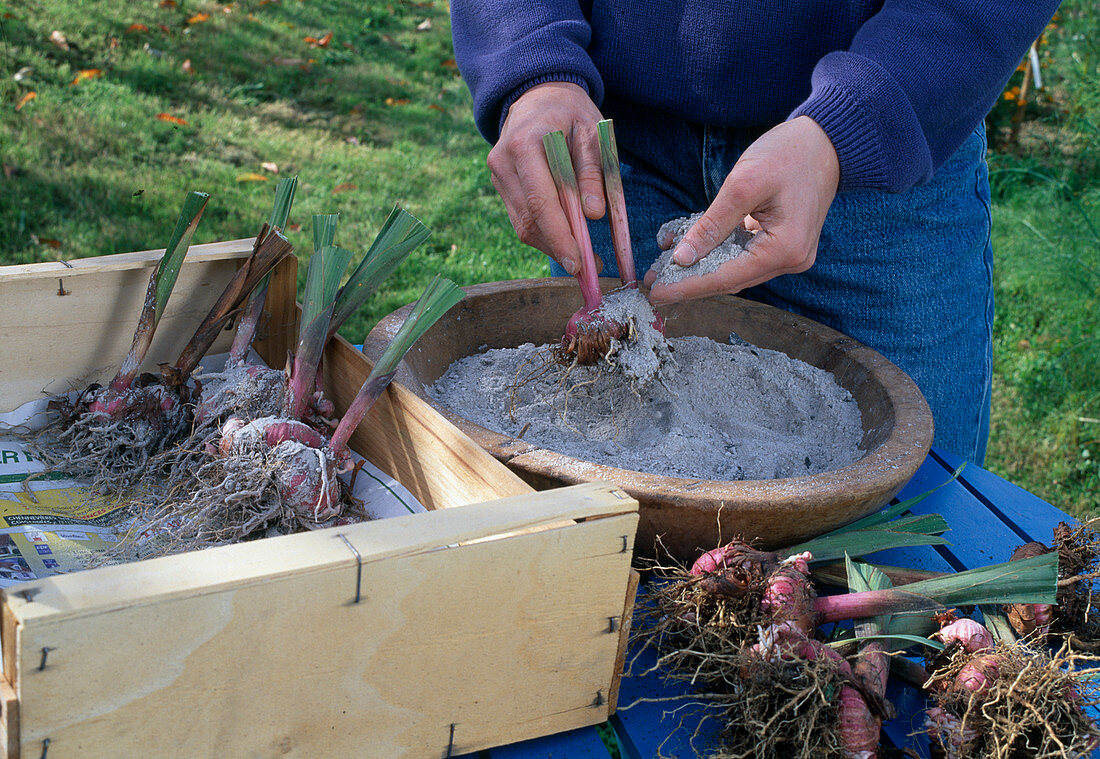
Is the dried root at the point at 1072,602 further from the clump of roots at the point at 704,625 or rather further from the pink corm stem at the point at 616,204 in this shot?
the pink corm stem at the point at 616,204

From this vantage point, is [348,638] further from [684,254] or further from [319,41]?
[319,41]

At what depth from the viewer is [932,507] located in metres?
1.67

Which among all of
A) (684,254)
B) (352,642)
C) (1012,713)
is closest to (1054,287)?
(684,254)

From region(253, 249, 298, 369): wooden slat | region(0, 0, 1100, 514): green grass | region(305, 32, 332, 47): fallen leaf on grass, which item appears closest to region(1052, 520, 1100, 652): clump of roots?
region(253, 249, 298, 369): wooden slat

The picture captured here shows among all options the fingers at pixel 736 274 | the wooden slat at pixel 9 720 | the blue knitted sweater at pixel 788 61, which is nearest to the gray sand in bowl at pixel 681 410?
the fingers at pixel 736 274

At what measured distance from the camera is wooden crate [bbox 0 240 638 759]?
0.82 m

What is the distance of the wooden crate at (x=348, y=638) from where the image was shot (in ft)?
2.68

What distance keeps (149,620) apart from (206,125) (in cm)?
487

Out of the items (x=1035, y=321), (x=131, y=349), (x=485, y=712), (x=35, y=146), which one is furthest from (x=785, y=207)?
(x=35, y=146)

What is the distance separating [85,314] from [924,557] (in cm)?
152

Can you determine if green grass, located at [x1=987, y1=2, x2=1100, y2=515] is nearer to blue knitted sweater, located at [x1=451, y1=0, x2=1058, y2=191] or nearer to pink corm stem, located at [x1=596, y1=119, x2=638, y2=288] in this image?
blue knitted sweater, located at [x1=451, y1=0, x2=1058, y2=191]

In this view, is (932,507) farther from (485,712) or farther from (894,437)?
(485,712)

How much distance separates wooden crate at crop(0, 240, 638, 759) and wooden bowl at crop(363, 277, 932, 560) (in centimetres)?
18

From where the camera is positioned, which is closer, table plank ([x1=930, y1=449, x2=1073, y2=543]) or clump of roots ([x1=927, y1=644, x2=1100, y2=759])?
clump of roots ([x1=927, y1=644, x2=1100, y2=759])
